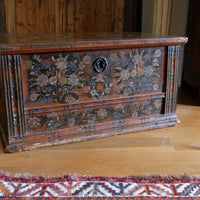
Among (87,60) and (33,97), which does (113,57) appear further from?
(33,97)

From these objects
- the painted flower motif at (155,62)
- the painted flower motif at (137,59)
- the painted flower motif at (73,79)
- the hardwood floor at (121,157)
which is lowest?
the hardwood floor at (121,157)

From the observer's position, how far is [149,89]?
1628 mm

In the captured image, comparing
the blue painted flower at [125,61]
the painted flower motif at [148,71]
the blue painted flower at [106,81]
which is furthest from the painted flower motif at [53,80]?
the painted flower motif at [148,71]

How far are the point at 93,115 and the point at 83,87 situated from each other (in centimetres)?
17

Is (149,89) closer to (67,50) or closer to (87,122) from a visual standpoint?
(87,122)

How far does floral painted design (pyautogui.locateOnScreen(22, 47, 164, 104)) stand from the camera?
1370 mm

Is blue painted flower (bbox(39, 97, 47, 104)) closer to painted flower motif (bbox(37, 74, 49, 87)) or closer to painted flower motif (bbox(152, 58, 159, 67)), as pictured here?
painted flower motif (bbox(37, 74, 49, 87))

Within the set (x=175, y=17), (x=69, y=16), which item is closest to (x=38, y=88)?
(x=69, y=16)

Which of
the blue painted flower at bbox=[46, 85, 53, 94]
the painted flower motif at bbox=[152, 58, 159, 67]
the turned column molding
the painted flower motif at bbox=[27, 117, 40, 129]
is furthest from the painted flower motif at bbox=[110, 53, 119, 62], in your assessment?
the turned column molding

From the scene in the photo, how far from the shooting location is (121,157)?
134 cm

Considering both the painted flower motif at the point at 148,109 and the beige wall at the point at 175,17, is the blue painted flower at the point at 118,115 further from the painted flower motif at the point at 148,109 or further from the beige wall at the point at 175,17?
the beige wall at the point at 175,17

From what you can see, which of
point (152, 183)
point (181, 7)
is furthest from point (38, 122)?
point (181, 7)

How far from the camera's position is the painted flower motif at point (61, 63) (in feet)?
4.54

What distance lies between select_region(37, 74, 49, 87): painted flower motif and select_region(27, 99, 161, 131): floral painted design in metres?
0.16
